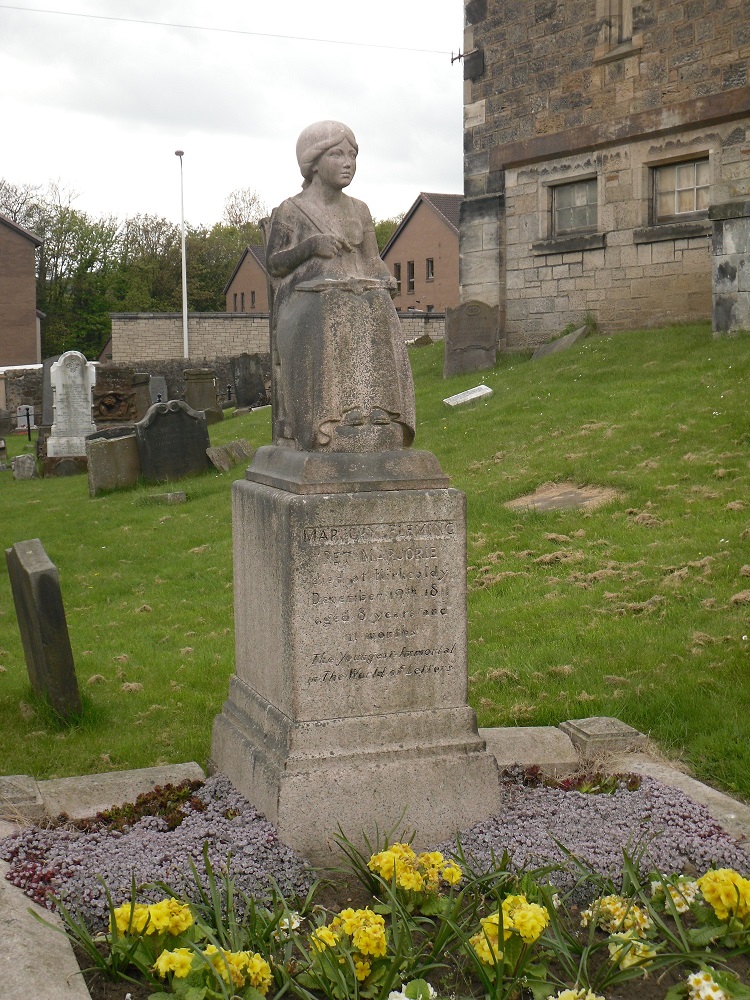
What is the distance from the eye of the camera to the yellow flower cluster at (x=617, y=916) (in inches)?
148

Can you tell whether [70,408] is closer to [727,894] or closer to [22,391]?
[22,391]

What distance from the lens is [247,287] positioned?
63781 mm

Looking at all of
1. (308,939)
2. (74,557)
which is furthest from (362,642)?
(74,557)

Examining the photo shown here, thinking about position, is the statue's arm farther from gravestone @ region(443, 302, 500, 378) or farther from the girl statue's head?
gravestone @ region(443, 302, 500, 378)

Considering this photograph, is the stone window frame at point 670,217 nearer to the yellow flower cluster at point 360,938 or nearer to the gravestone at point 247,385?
the gravestone at point 247,385

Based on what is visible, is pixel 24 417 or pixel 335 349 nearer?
pixel 335 349

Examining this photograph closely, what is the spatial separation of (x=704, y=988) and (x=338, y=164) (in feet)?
12.1

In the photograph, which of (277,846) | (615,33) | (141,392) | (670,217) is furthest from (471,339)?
(277,846)

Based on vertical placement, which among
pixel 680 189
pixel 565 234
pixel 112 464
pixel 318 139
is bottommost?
pixel 112 464

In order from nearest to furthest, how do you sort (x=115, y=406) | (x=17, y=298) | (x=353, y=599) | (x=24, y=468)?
1. (x=353, y=599)
2. (x=24, y=468)
3. (x=115, y=406)
4. (x=17, y=298)

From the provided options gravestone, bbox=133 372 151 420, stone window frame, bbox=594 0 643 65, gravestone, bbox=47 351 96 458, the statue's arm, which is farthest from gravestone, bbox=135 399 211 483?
the statue's arm

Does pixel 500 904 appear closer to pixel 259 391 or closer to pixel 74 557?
pixel 74 557

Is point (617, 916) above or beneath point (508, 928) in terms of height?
beneath

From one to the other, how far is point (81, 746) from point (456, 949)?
3.27 metres
